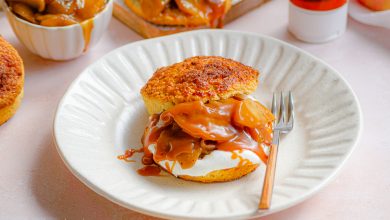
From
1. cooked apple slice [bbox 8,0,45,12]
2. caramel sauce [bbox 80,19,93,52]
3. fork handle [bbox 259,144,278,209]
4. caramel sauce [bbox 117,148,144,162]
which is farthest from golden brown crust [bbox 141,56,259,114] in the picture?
cooked apple slice [bbox 8,0,45,12]

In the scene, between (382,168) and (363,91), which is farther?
(363,91)

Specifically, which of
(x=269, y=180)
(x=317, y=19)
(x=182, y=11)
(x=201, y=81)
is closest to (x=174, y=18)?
(x=182, y=11)

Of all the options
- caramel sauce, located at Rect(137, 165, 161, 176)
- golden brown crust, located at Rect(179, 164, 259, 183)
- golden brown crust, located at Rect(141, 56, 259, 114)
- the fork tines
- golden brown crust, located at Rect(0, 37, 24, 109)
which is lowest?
the fork tines

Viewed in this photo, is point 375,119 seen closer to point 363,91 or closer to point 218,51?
point 363,91

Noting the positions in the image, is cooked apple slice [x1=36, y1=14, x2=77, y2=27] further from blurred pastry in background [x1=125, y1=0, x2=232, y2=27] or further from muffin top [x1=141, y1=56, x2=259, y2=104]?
muffin top [x1=141, y1=56, x2=259, y2=104]

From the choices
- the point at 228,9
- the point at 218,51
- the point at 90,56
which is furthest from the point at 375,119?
the point at 90,56

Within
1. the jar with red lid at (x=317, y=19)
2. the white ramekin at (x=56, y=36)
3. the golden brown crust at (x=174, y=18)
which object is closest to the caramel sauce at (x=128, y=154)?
the white ramekin at (x=56, y=36)
